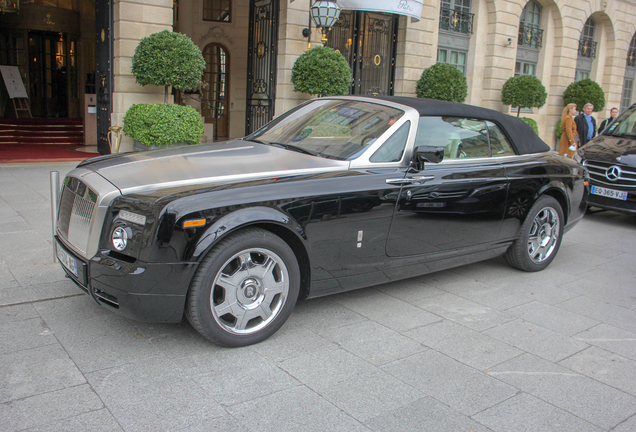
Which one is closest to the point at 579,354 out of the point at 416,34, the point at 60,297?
the point at 60,297

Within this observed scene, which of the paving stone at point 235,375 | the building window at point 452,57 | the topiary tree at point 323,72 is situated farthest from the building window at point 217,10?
the paving stone at point 235,375

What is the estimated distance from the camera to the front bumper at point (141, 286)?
3184 millimetres

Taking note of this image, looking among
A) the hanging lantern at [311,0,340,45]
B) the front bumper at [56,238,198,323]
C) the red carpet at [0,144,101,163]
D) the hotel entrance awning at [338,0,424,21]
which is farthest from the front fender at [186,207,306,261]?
the hotel entrance awning at [338,0,424,21]

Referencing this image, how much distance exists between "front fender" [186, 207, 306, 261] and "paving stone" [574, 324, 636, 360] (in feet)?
7.91

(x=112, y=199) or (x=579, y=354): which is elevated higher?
(x=112, y=199)

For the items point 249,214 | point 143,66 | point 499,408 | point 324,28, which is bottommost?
point 499,408

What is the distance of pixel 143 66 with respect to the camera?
432 inches

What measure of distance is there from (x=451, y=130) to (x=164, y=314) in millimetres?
2955

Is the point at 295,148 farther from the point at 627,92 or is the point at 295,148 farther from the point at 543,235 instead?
the point at 627,92

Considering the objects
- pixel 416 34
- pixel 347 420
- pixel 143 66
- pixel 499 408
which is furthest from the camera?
pixel 416 34

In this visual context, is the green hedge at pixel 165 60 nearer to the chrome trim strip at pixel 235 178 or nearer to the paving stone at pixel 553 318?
the chrome trim strip at pixel 235 178

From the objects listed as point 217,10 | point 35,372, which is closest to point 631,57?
point 217,10

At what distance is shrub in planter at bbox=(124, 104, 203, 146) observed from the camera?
10531mm

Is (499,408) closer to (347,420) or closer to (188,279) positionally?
(347,420)
